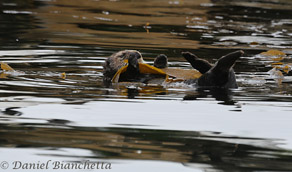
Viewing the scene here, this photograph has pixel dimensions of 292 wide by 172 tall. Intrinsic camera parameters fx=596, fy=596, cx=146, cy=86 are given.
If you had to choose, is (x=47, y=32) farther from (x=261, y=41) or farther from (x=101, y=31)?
(x=261, y=41)

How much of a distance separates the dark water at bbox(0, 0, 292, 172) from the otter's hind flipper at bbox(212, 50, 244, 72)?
232 mm

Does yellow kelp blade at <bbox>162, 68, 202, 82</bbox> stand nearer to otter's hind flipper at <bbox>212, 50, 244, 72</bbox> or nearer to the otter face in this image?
otter's hind flipper at <bbox>212, 50, 244, 72</bbox>

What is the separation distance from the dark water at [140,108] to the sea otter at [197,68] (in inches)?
5.3

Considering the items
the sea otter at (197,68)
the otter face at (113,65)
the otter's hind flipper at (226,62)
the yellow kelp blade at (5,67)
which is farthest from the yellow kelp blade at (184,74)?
the yellow kelp blade at (5,67)

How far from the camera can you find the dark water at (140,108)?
3369mm

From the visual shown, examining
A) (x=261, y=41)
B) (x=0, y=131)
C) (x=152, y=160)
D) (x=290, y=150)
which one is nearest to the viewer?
(x=152, y=160)

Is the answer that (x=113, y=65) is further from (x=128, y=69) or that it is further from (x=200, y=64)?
(x=200, y=64)

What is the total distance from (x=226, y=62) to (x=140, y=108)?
1.04 meters

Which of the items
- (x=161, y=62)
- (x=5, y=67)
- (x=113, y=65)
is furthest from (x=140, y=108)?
(x=5, y=67)

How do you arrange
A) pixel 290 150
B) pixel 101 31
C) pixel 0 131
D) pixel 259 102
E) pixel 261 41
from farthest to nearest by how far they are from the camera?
pixel 101 31 → pixel 261 41 → pixel 259 102 → pixel 0 131 → pixel 290 150

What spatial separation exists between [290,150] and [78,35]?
7.37 metres

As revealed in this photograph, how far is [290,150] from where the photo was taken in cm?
355

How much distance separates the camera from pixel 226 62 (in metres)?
5.28

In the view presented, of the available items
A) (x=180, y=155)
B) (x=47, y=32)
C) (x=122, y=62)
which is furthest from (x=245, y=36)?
(x=180, y=155)
